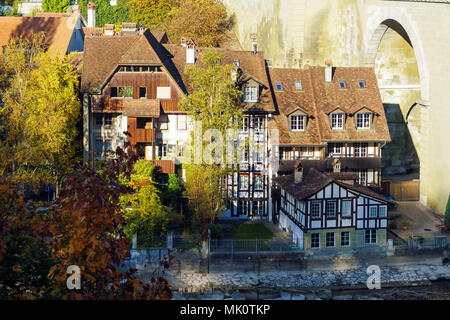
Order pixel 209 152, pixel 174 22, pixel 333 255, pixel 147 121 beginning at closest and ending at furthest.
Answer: pixel 333 255, pixel 209 152, pixel 147 121, pixel 174 22

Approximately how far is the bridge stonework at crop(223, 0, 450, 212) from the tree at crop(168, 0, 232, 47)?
3.33m

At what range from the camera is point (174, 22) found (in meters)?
59.4

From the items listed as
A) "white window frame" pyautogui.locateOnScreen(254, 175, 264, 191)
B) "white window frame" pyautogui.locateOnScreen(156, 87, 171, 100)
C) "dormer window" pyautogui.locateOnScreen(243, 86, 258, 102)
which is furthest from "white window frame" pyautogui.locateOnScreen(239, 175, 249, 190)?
"white window frame" pyautogui.locateOnScreen(156, 87, 171, 100)

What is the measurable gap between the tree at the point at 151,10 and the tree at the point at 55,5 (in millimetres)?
8718

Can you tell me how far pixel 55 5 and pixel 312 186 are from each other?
43.2 m

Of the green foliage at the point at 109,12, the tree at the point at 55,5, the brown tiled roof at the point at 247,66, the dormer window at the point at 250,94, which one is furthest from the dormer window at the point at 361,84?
the tree at the point at 55,5

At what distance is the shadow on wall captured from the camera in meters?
56.4

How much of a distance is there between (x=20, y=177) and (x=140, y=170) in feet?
23.5

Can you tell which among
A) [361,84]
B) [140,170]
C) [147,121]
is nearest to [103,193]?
[140,170]

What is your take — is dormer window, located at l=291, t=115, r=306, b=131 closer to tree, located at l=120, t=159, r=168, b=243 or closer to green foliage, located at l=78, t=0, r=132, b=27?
tree, located at l=120, t=159, r=168, b=243

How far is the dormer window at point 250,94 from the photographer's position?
4241 centimetres

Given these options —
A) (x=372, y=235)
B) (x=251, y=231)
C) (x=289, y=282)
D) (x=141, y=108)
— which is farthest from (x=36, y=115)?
(x=372, y=235)

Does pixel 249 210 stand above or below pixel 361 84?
below
